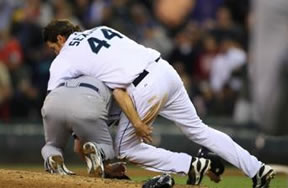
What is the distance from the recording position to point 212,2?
15.1 m

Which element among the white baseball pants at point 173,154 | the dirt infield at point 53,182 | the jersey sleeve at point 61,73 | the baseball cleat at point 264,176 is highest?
the jersey sleeve at point 61,73

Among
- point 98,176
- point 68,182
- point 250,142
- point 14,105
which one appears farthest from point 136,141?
point 14,105

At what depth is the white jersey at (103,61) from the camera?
24.6 ft

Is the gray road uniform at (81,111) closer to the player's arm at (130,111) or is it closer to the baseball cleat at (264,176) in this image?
the player's arm at (130,111)

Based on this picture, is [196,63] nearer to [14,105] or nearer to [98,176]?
[14,105]

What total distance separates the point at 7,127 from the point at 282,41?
706cm

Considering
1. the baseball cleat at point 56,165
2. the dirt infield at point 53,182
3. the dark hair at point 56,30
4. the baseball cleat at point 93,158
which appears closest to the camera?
the dirt infield at point 53,182

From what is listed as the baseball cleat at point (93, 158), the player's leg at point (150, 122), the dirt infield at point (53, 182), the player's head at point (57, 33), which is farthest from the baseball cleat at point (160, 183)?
the player's head at point (57, 33)

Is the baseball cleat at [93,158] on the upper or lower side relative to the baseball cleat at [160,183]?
upper

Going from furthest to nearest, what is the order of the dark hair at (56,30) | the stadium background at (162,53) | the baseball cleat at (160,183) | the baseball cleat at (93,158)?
the stadium background at (162,53) → the dark hair at (56,30) → the baseball cleat at (93,158) → the baseball cleat at (160,183)

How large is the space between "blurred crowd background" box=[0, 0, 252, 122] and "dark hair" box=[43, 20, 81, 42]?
5.89 meters

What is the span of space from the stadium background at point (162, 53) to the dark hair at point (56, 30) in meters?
5.35

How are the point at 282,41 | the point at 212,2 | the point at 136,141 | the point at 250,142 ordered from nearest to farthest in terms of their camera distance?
the point at 282,41, the point at 136,141, the point at 250,142, the point at 212,2

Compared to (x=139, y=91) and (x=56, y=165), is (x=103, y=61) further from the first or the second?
(x=56, y=165)
